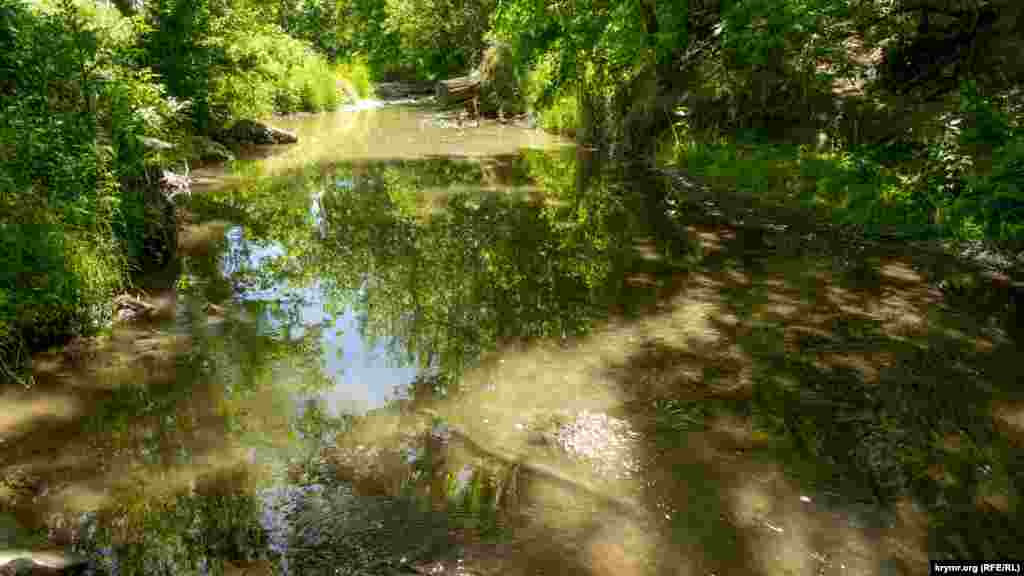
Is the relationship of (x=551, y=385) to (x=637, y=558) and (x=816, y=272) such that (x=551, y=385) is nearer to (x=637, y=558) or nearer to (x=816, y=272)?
(x=637, y=558)

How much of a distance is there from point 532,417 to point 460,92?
80.1ft

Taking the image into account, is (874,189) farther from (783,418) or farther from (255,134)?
(255,134)

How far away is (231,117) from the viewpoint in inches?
679

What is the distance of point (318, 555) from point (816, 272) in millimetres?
6064

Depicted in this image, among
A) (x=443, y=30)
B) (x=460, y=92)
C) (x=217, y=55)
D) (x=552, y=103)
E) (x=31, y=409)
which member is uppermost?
(x=443, y=30)

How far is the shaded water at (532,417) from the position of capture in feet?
11.9

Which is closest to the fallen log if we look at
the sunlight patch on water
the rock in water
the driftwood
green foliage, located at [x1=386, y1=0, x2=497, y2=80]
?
the driftwood

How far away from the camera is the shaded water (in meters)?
3.62

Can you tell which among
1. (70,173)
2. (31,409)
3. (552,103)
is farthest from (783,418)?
(552,103)

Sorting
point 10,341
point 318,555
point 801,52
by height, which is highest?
point 801,52

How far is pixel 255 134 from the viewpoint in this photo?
1861 cm

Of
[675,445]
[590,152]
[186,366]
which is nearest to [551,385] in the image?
[675,445]

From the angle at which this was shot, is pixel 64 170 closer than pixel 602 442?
No

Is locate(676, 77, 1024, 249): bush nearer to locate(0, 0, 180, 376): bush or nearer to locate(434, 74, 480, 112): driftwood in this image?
locate(0, 0, 180, 376): bush
